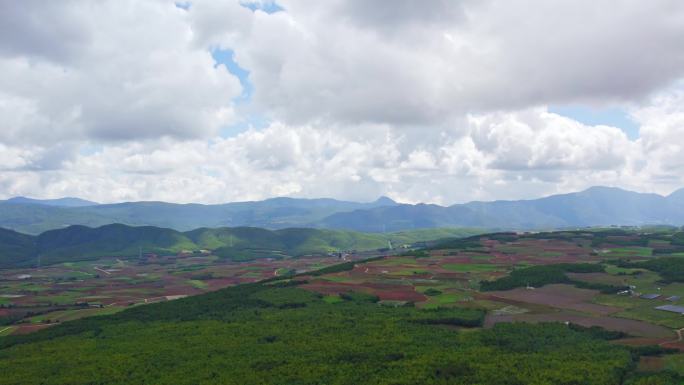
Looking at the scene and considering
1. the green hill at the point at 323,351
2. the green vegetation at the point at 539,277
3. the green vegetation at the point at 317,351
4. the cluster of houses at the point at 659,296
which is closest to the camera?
the green hill at the point at 323,351

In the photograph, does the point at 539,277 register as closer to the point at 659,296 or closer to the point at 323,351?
the point at 659,296

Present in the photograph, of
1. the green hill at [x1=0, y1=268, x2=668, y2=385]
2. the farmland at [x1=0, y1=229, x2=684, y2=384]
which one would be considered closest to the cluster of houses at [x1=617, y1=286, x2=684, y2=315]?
the farmland at [x1=0, y1=229, x2=684, y2=384]

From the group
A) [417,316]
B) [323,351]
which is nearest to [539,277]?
[417,316]

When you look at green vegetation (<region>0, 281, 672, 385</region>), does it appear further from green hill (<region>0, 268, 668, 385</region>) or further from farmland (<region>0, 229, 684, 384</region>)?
farmland (<region>0, 229, 684, 384</region>)

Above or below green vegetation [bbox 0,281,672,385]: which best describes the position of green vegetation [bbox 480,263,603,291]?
above

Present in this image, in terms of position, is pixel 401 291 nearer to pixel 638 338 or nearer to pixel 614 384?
pixel 638 338

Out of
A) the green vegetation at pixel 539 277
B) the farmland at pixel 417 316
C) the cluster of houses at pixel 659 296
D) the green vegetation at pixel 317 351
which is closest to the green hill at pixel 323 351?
the green vegetation at pixel 317 351

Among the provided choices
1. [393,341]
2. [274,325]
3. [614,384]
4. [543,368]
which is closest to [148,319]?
[274,325]

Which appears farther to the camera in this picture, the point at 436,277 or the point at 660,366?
the point at 436,277

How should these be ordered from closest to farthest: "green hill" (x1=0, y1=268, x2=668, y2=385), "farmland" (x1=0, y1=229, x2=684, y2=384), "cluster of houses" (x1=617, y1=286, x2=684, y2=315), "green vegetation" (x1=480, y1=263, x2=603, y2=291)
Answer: "green hill" (x1=0, y1=268, x2=668, y2=385) < "farmland" (x1=0, y1=229, x2=684, y2=384) < "cluster of houses" (x1=617, y1=286, x2=684, y2=315) < "green vegetation" (x1=480, y1=263, x2=603, y2=291)

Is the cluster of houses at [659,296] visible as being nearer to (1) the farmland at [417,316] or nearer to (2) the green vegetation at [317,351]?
(1) the farmland at [417,316]

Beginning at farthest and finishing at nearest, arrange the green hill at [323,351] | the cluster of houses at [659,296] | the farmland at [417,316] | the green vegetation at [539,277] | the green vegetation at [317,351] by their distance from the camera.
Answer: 1. the green vegetation at [539,277]
2. the cluster of houses at [659,296]
3. the farmland at [417,316]
4. the green vegetation at [317,351]
5. the green hill at [323,351]
